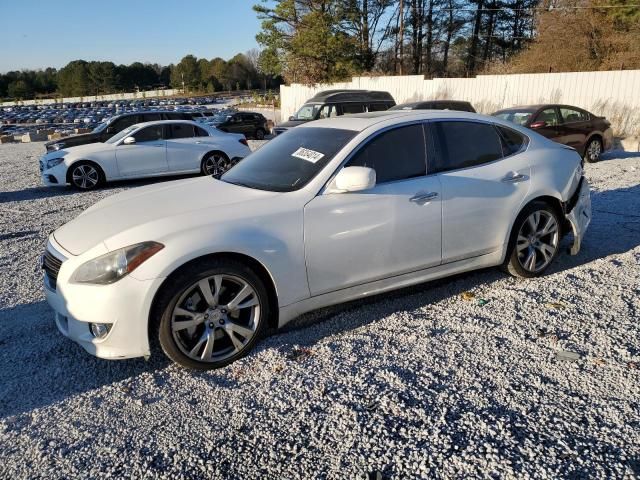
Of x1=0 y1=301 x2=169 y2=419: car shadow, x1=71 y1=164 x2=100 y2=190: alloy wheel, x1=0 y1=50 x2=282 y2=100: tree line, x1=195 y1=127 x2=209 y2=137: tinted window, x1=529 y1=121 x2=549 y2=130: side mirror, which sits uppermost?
x1=0 y1=50 x2=282 y2=100: tree line

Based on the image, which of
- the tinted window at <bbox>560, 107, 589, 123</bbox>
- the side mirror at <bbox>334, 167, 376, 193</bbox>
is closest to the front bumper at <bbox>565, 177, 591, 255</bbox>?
the side mirror at <bbox>334, 167, 376, 193</bbox>

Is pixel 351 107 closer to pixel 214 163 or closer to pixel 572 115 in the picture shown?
pixel 214 163

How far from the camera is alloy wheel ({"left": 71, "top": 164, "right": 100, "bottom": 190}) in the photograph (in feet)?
34.3

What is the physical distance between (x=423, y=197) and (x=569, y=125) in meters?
9.89

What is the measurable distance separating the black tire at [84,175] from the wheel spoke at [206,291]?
8513 mm

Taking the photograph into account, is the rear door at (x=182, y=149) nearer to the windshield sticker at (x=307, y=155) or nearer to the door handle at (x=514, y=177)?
the windshield sticker at (x=307, y=155)

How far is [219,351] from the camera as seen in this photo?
3342 millimetres

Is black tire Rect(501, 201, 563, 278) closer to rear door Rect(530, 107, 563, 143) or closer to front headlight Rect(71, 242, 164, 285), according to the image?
front headlight Rect(71, 242, 164, 285)

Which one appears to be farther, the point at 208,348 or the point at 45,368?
the point at 45,368

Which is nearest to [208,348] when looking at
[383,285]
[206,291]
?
[206,291]

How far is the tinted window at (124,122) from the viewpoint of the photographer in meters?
13.1

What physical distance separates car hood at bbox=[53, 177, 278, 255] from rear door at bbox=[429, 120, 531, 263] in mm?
1480

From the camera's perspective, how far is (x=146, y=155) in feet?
36.0

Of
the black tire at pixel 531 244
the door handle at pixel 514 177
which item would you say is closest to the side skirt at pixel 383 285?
the black tire at pixel 531 244
